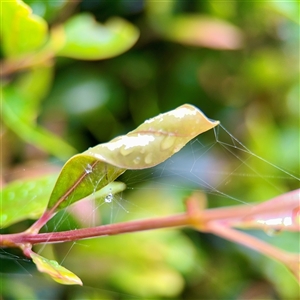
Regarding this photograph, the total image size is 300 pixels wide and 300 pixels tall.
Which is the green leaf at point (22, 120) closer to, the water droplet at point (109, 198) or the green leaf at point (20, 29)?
the green leaf at point (20, 29)

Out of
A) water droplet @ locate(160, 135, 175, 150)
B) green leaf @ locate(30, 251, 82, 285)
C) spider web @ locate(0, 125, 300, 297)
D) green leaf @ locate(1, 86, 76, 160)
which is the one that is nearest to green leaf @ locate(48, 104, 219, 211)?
water droplet @ locate(160, 135, 175, 150)

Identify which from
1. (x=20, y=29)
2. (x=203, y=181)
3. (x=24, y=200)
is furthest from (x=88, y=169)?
(x=203, y=181)

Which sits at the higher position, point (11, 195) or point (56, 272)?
point (11, 195)

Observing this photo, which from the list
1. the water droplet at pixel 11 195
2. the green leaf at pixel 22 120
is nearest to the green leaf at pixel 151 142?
the water droplet at pixel 11 195

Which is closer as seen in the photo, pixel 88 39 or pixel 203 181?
pixel 88 39

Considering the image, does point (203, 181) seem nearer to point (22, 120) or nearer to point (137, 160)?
point (22, 120)

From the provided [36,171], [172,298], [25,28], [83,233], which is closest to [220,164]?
[172,298]

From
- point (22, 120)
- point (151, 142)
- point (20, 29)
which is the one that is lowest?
point (151, 142)
